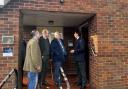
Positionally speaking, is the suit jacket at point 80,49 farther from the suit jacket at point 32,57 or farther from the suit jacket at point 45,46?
the suit jacket at point 32,57

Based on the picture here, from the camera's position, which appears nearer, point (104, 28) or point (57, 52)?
point (57, 52)

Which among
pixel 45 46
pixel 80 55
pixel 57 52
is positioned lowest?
pixel 80 55

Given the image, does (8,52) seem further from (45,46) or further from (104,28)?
(104,28)

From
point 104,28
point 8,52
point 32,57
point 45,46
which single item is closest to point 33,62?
point 32,57

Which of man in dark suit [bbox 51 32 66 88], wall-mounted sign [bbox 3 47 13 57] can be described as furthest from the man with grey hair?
man in dark suit [bbox 51 32 66 88]

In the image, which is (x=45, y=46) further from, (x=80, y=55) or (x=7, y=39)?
(x=7, y=39)

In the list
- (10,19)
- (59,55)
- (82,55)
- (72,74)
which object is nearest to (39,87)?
(59,55)

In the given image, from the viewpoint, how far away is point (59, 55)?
7.30 meters

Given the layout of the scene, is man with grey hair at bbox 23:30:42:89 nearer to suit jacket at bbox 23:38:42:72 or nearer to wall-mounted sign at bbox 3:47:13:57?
suit jacket at bbox 23:38:42:72

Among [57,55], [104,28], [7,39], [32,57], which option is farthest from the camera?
[104,28]

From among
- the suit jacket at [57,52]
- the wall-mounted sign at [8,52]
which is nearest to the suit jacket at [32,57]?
the wall-mounted sign at [8,52]

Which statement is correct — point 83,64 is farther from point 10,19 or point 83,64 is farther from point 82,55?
point 10,19

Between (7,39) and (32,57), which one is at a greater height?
(7,39)

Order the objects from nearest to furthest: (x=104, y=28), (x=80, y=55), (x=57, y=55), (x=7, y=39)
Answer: (x=7, y=39) → (x=57, y=55) → (x=104, y=28) → (x=80, y=55)
